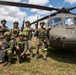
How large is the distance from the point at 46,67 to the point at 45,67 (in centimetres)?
4

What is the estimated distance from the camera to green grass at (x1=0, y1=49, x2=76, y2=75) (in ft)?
22.3

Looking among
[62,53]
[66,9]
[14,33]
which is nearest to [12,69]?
[14,33]

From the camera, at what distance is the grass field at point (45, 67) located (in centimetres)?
679

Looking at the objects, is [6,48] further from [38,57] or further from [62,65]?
[62,65]

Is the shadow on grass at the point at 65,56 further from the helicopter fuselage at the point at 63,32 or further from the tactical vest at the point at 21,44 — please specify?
the tactical vest at the point at 21,44

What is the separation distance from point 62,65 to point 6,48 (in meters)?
2.68

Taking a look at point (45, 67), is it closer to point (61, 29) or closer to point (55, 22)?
point (61, 29)

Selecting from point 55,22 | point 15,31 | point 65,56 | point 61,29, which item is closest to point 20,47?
point 15,31

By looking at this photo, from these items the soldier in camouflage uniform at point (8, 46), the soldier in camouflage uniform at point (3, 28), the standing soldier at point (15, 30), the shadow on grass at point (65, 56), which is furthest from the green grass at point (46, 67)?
the soldier in camouflage uniform at point (3, 28)

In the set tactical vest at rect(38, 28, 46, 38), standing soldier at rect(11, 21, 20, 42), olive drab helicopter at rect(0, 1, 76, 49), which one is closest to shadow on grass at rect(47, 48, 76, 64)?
olive drab helicopter at rect(0, 1, 76, 49)

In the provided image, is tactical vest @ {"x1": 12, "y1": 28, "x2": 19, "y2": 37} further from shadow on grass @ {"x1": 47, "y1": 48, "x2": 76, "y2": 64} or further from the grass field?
shadow on grass @ {"x1": 47, "y1": 48, "x2": 76, "y2": 64}

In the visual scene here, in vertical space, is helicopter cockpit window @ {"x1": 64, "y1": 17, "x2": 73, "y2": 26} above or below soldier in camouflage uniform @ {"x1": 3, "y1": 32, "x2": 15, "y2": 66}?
above

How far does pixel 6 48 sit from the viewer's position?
7883 mm

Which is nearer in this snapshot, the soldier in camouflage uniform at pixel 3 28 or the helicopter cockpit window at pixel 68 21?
the soldier in camouflage uniform at pixel 3 28
